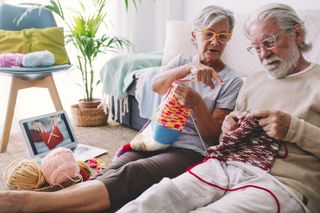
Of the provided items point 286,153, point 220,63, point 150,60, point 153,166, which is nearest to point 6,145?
point 150,60

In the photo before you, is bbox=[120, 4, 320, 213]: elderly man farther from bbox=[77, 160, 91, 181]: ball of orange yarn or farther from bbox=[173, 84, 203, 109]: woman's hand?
bbox=[77, 160, 91, 181]: ball of orange yarn

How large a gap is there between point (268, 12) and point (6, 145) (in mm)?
1938

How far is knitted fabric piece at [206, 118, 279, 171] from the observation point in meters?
1.09

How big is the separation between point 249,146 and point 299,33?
41 cm

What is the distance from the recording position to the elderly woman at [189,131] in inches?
45.8

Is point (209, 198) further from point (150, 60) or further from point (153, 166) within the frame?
point (150, 60)

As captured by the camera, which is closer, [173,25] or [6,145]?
[6,145]

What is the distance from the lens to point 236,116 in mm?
1223

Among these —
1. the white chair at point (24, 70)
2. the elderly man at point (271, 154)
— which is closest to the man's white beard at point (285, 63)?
the elderly man at point (271, 154)

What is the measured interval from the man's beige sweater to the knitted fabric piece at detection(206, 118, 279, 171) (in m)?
0.03

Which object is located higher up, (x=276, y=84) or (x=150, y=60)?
(x=276, y=84)

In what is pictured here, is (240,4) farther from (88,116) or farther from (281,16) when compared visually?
(281,16)

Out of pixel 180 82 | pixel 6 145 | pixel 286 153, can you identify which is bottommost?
pixel 6 145

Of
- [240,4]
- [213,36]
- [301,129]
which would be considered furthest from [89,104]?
[301,129]
